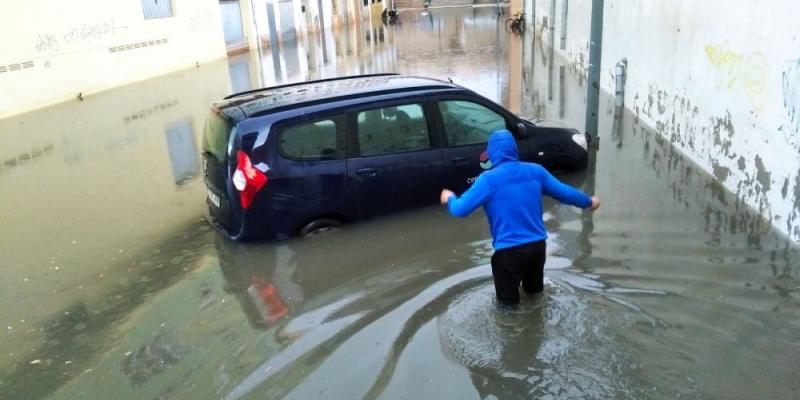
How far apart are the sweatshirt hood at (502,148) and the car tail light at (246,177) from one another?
2514mm

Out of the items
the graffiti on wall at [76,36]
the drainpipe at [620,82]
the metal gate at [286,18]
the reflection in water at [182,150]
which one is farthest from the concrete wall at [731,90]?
the metal gate at [286,18]

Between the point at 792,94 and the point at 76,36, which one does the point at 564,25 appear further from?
the point at 792,94

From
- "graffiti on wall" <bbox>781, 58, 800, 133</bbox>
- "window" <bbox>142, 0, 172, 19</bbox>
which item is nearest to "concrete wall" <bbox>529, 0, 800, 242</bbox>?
"graffiti on wall" <bbox>781, 58, 800, 133</bbox>

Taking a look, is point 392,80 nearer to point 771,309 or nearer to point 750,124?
point 750,124

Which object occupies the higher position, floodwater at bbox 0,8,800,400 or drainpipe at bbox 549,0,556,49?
drainpipe at bbox 549,0,556,49

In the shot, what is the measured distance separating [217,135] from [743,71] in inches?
209

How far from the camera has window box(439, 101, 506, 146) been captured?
6.68 meters

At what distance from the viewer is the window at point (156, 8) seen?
2028cm

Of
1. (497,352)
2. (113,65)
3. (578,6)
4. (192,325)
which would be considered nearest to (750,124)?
(497,352)

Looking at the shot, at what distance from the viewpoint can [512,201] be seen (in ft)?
13.7

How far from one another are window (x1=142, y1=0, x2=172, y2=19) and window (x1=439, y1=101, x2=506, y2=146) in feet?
54.1

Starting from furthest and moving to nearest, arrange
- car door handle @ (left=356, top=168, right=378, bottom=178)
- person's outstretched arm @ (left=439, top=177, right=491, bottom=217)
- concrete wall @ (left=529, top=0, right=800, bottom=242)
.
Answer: car door handle @ (left=356, top=168, right=378, bottom=178) → concrete wall @ (left=529, top=0, right=800, bottom=242) → person's outstretched arm @ (left=439, top=177, right=491, bottom=217)

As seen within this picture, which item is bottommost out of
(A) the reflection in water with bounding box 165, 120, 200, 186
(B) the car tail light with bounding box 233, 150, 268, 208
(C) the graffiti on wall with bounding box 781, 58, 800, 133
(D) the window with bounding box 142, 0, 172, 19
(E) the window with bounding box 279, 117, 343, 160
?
(A) the reflection in water with bounding box 165, 120, 200, 186

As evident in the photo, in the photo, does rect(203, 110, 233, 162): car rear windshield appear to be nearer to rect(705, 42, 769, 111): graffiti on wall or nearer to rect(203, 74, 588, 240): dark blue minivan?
rect(203, 74, 588, 240): dark blue minivan
